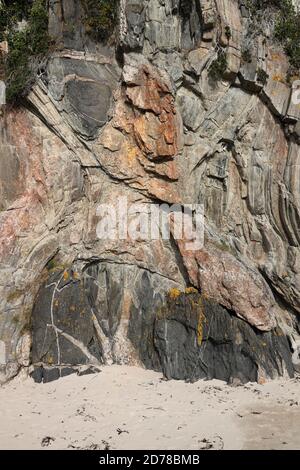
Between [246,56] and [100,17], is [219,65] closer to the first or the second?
[246,56]

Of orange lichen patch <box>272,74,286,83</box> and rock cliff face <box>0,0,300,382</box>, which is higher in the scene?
orange lichen patch <box>272,74,286,83</box>

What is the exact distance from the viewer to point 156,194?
13977 mm

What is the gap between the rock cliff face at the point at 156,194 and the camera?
42.7 feet

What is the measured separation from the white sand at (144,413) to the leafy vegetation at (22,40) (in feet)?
24.7

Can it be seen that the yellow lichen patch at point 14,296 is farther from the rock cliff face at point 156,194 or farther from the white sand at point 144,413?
the white sand at point 144,413

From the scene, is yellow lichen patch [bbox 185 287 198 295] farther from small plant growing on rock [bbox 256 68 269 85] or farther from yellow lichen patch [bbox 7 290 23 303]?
small plant growing on rock [bbox 256 68 269 85]

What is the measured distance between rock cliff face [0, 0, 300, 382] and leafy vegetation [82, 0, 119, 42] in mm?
344

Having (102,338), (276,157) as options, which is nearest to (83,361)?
(102,338)

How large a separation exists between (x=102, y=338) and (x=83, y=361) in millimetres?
830

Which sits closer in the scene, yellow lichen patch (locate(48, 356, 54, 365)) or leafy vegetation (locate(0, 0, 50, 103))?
yellow lichen patch (locate(48, 356, 54, 365))

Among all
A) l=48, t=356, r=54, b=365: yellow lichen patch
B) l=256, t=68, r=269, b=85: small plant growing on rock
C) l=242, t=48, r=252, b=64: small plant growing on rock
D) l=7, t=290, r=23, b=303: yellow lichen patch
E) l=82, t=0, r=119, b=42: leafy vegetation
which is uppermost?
l=82, t=0, r=119, b=42: leafy vegetation

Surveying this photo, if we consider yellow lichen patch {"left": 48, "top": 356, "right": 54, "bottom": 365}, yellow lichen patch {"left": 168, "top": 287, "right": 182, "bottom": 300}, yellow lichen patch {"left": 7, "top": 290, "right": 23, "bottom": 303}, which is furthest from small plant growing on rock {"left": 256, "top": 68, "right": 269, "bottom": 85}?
yellow lichen patch {"left": 48, "top": 356, "right": 54, "bottom": 365}

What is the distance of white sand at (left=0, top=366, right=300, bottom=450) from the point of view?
9789 millimetres

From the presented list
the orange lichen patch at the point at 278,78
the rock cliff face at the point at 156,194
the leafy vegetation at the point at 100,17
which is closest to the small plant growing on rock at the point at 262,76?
the rock cliff face at the point at 156,194
